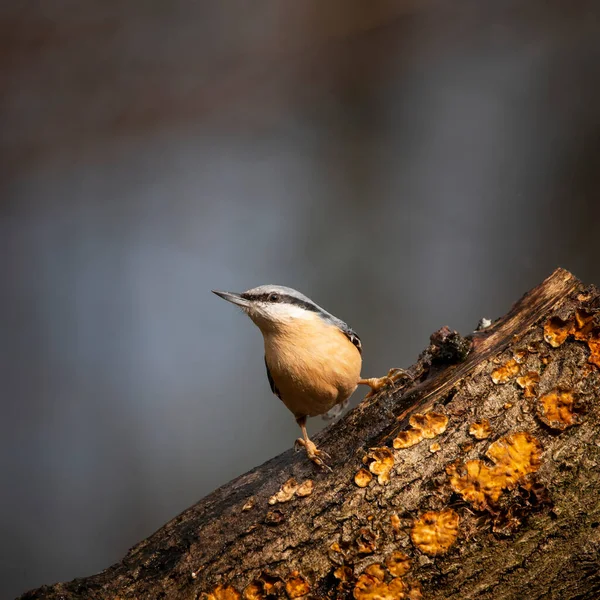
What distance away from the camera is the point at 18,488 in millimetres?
3412

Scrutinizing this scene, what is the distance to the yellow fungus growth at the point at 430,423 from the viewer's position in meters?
1.39

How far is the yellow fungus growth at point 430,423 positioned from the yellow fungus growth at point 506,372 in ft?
0.54

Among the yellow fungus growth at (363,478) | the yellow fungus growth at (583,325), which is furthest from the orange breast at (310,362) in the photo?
the yellow fungus growth at (583,325)

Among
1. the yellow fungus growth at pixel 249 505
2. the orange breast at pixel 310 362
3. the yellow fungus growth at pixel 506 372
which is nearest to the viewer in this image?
the yellow fungus growth at pixel 506 372

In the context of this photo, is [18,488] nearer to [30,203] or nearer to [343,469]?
[30,203]

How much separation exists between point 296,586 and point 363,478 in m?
0.30

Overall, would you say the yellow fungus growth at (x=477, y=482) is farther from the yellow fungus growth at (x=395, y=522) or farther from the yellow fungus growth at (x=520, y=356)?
the yellow fungus growth at (x=520, y=356)

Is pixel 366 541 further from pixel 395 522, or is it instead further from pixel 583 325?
pixel 583 325

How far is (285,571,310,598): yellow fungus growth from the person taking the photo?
1322 mm

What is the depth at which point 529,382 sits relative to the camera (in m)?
1.38

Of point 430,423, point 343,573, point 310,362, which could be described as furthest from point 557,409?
point 310,362

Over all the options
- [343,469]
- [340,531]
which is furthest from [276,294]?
[340,531]

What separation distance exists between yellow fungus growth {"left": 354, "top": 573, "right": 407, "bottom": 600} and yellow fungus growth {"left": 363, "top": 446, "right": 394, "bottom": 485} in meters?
0.22

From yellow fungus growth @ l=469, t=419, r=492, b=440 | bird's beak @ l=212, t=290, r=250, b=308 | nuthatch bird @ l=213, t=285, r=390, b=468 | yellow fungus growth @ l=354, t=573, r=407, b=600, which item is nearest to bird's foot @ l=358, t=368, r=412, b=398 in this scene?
nuthatch bird @ l=213, t=285, r=390, b=468
